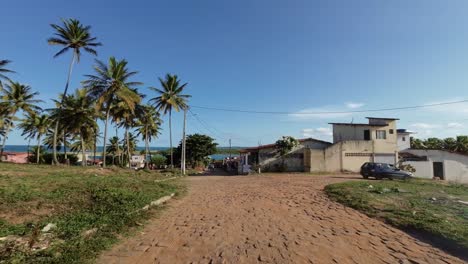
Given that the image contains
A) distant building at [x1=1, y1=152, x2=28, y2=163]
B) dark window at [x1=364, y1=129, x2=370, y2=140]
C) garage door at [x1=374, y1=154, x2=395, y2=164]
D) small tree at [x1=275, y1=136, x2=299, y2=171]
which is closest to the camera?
small tree at [x1=275, y1=136, x2=299, y2=171]

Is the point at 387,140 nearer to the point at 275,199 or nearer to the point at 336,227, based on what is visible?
the point at 275,199

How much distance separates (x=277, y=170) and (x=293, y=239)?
2688cm

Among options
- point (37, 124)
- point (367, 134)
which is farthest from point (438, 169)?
point (37, 124)

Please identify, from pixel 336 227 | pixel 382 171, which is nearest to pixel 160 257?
pixel 336 227

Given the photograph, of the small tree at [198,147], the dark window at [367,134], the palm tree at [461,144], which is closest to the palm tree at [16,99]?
the small tree at [198,147]

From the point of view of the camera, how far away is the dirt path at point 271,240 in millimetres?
5625

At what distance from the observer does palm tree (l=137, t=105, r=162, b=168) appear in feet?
132

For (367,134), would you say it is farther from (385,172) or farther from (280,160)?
(385,172)

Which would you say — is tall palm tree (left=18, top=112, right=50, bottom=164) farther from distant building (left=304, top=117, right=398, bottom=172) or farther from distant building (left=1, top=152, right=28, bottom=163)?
A: distant building (left=304, top=117, right=398, bottom=172)

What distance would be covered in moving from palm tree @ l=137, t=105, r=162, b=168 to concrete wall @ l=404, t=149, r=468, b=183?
3190 cm

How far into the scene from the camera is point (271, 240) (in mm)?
6648

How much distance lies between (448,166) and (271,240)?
3192cm

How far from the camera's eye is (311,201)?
12.2 metres

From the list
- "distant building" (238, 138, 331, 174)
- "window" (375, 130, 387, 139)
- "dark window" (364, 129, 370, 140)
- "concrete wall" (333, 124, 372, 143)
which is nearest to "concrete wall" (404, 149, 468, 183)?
"window" (375, 130, 387, 139)
